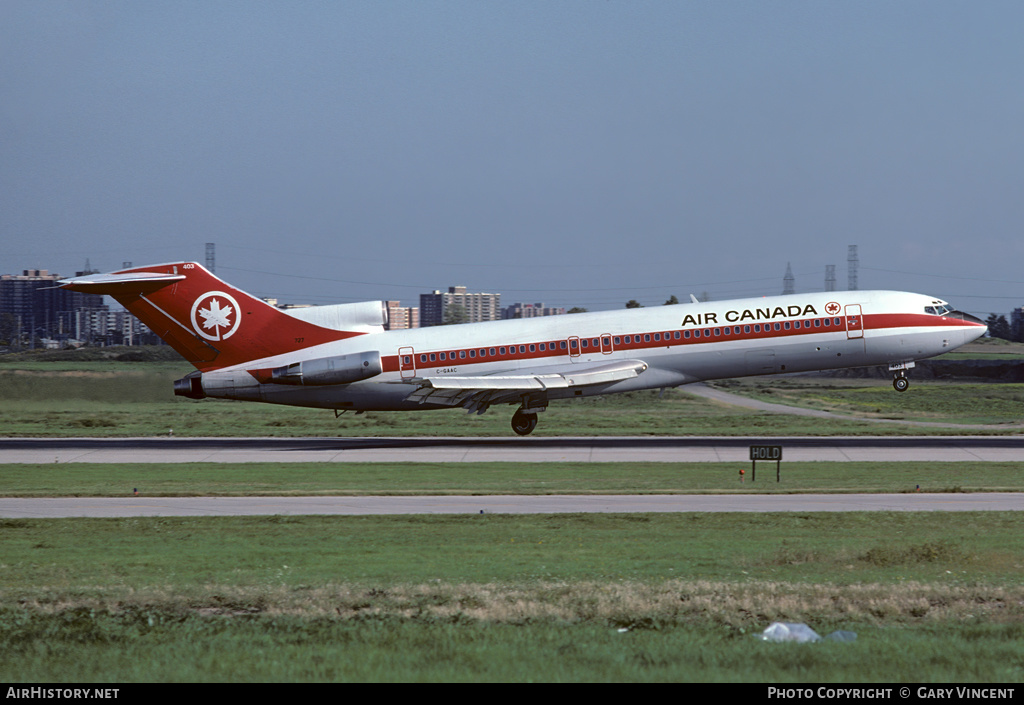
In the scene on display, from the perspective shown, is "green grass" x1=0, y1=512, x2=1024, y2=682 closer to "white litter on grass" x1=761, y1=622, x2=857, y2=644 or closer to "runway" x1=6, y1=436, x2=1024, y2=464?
"white litter on grass" x1=761, y1=622, x2=857, y2=644

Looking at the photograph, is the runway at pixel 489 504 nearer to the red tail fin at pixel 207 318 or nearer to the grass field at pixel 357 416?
the red tail fin at pixel 207 318

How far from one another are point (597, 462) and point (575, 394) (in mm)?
6123

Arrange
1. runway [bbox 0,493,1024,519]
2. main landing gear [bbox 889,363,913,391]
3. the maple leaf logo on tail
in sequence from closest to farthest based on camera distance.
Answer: runway [bbox 0,493,1024,519] < the maple leaf logo on tail < main landing gear [bbox 889,363,913,391]

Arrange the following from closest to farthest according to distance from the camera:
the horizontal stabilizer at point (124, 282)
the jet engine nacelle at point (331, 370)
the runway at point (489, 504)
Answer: the runway at point (489, 504)
the horizontal stabilizer at point (124, 282)
the jet engine nacelle at point (331, 370)

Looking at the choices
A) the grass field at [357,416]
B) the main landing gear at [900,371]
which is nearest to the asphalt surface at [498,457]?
the main landing gear at [900,371]

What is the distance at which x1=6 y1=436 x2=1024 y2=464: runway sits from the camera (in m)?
38.8

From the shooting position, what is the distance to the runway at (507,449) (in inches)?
1528

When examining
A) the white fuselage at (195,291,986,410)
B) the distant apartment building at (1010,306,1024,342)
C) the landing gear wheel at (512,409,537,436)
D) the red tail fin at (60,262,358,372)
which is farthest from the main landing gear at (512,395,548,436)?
the distant apartment building at (1010,306,1024,342)

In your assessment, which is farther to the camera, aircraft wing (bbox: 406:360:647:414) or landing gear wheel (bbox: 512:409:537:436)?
landing gear wheel (bbox: 512:409:537:436)

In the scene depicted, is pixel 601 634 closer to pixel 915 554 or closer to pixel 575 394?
pixel 915 554

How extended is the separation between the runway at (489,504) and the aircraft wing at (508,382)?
12338 mm

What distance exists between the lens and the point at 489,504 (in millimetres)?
28219

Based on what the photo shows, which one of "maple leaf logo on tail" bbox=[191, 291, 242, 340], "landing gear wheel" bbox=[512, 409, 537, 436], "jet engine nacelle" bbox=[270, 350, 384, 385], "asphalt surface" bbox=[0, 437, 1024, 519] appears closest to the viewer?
"asphalt surface" bbox=[0, 437, 1024, 519]

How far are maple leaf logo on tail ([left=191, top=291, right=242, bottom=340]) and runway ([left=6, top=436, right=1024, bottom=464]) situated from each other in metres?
5.08
